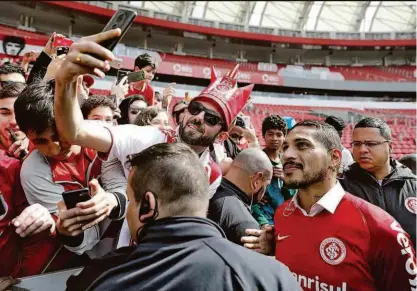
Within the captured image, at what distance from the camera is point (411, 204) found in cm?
233

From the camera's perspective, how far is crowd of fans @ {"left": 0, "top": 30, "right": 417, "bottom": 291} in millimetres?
1008

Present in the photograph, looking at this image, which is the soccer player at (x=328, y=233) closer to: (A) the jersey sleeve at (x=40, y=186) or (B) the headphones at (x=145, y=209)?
(B) the headphones at (x=145, y=209)

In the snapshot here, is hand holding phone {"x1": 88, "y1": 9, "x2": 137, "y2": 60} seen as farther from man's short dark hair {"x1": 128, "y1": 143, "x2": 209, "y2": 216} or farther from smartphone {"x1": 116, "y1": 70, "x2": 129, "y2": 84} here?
smartphone {"x1": 116, "y1": 70, "x2": 129, "y2": 84}

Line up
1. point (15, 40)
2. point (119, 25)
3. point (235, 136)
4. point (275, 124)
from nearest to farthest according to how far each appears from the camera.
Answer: point (119, 25) → point (275, 124) → point (235, 136) → point (15, 40)

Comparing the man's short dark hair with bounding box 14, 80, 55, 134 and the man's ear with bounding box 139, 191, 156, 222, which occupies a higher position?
the man's short dark hair with bounding box 14, 80, 55, 134

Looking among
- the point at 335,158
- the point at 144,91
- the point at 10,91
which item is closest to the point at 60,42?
the point at 10,91

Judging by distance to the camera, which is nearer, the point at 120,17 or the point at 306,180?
the point at 120,17

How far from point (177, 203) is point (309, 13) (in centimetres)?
2644

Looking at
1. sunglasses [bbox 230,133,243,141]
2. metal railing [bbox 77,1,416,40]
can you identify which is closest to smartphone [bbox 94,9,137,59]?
sunglasses [bbox 230,133,243,141]

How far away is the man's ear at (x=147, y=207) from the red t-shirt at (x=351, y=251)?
913mm

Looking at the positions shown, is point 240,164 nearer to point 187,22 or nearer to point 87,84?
point 87,84

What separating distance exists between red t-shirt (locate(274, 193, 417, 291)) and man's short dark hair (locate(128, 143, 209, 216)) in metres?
0.79

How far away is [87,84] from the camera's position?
3023 mm

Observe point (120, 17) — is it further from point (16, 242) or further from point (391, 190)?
point (391, 190)
